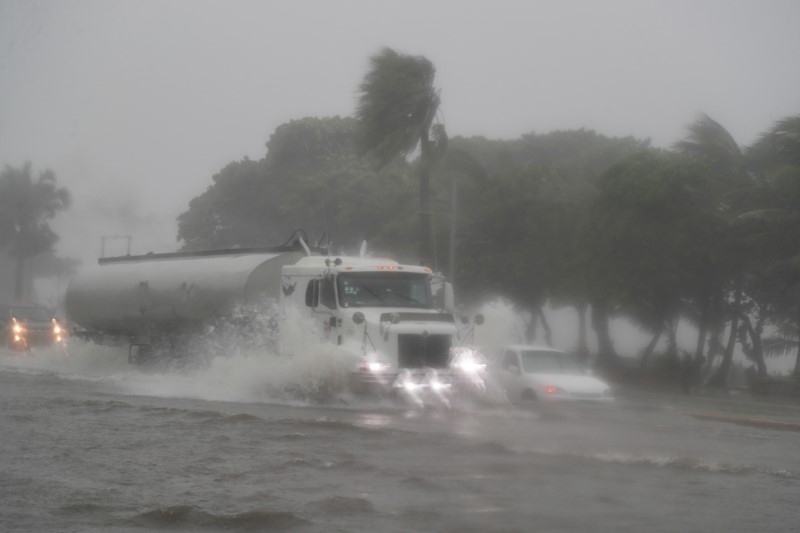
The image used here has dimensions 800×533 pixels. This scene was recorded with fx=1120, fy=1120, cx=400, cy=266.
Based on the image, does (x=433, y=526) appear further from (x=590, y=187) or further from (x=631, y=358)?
(x=631, y=358)

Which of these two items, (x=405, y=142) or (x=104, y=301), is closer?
(x=104, y=301)

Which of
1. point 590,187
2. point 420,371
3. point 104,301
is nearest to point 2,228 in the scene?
point 104,301

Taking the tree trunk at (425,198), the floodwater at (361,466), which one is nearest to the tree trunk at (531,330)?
the tree trunk at (425,198)

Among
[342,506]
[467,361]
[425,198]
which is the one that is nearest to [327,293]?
[467,361]

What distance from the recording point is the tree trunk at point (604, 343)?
3741cm

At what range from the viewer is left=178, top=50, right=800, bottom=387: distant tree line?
31.6 meters

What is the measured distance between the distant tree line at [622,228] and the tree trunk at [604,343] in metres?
0.07

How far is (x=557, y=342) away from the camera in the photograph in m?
45.7

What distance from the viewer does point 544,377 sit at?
21.9 meters

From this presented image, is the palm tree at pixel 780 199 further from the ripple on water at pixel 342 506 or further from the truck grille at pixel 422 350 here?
the ripple on water at pixel 342 506

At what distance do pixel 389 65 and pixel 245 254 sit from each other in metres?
11.1

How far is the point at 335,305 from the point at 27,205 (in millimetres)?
23963

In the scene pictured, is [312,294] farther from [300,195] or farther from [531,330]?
[300,195]

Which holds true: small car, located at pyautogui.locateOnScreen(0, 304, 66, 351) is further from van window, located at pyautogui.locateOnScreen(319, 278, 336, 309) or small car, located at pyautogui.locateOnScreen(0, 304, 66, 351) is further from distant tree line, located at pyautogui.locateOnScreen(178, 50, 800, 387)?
van window, located at pyautogui.locateOnScreen(319, 278, 336, 309)
